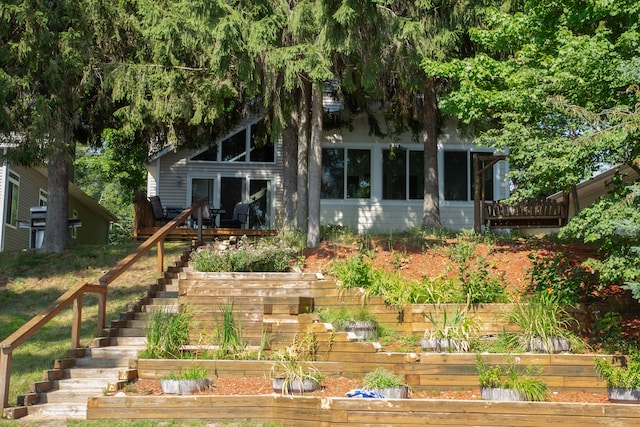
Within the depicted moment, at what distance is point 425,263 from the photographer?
1246 cm

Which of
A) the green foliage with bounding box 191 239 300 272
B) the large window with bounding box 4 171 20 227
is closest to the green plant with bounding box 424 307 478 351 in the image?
the green foliage with bounding box 191 239 300 272

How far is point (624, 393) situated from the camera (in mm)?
7898

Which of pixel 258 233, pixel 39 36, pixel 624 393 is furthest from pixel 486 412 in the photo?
pixel 39 36

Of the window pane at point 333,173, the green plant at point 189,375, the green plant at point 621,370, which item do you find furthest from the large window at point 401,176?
the green plant at point 189,375

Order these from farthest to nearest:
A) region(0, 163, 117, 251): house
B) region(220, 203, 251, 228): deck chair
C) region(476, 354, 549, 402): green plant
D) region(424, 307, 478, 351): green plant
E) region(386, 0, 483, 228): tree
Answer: region(0, 163, 117, 251): house, region(220, 203, 251, 228): deck chair, region(386, 0, 483, 228): tree, region(424, 307, 478, 351): green plant, region(476, 354, 549, 402): green plant

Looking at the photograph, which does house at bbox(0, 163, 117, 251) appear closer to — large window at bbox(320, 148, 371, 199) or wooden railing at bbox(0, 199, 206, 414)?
large window at bbox(320, 148, 371, 199)

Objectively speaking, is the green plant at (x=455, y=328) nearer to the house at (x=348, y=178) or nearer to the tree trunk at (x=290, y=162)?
the tree trunk at (x=290, y=162)

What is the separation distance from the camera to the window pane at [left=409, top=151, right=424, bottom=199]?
809 inches

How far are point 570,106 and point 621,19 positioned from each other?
2.37 meters

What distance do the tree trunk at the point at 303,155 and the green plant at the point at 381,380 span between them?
25.6ft

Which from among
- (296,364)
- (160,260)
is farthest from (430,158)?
(296,364)

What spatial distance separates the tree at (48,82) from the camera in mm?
15078

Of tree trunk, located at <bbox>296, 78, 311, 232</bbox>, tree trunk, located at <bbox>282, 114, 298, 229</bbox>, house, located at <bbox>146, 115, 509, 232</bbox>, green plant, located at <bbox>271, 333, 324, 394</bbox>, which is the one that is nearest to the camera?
green plant, located at <bbox>271, 333, 324, 394</bbox>

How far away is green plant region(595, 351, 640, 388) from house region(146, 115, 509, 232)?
11.9 m
